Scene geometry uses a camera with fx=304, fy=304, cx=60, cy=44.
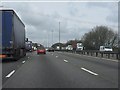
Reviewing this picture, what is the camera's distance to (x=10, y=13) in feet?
87.0

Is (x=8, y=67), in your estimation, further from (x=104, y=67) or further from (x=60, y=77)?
(x=60, y=77)

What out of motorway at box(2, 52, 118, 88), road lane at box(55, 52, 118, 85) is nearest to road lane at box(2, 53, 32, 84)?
motorway at box(2, 52, 118, 88)

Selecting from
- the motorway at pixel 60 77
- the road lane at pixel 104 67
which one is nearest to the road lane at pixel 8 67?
the motorway at pixel 60 77

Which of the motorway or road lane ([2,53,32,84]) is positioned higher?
the motorway

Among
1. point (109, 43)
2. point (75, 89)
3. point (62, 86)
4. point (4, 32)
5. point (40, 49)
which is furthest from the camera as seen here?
point (109, 43)

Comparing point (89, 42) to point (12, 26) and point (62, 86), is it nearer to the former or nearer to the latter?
point (12, 26)

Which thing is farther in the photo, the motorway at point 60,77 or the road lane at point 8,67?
the road lane at point 8,67

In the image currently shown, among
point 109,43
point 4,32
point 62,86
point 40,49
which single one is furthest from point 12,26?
point 109,43

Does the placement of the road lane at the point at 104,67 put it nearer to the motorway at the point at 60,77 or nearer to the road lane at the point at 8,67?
the motorway at the point at 60,77

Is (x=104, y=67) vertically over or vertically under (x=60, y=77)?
under

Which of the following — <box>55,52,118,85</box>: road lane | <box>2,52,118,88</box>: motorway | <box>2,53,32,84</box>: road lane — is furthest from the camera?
<box>2,53,32,84</box>: road lane

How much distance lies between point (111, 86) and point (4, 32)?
16198mm

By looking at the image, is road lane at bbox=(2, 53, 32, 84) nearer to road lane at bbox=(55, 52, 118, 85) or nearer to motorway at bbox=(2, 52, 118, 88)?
motorway at bbox=(2, 52, 118, 88)

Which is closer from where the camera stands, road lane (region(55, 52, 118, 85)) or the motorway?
the motorway
